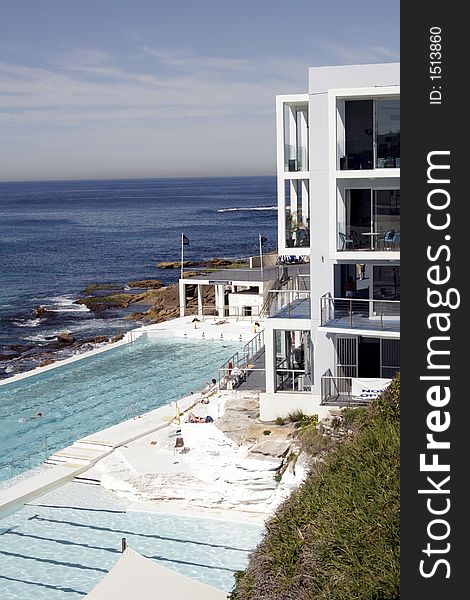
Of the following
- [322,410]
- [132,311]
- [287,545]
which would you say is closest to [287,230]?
[322,410]

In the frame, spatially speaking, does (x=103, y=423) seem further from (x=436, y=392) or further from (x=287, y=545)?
(x=436, y=392)

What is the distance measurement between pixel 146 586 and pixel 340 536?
386 cm

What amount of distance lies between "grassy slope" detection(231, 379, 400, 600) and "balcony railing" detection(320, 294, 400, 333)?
9.08 metres

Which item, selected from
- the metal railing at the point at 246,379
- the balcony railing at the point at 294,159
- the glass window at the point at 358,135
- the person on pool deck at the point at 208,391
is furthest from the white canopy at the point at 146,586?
the balcony railing at the point at 294,159

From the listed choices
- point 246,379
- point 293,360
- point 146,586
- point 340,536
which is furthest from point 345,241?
point 340,536

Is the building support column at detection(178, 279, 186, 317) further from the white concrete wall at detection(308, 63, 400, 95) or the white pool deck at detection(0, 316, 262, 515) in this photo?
the white concrete wall at detection(308, 63, 400, 95)

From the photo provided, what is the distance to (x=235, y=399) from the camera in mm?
24516

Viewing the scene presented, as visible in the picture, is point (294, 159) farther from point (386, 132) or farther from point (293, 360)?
point (293, 360)

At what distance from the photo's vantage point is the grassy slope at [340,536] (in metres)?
8.52

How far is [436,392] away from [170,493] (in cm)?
1607

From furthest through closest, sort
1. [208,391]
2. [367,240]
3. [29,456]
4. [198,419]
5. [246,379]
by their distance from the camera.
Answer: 1. [208,391]
2. [246,379]
3. [29,456]
4. [198,419]
5. [367,240]

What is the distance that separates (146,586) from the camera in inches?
469

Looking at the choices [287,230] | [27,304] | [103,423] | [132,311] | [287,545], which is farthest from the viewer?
[27,304]

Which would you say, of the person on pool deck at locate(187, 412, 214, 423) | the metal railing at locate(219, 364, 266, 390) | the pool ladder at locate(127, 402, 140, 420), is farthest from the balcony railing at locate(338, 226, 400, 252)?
the pool ladder at locate(127, 402, 140, 420)
